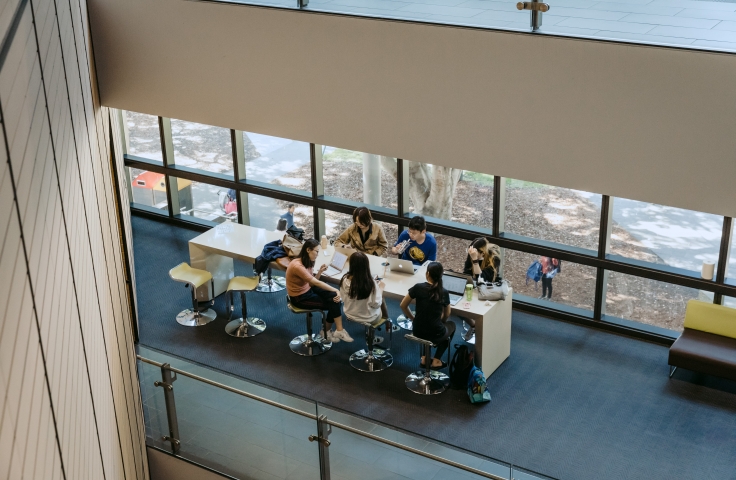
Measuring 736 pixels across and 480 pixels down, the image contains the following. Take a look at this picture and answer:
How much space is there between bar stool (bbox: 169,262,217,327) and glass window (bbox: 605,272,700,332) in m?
4.35

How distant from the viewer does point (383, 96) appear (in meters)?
6.91

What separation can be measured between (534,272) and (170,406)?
13.9ft

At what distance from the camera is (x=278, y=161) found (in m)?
10.1

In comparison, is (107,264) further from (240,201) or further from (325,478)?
(240,201)

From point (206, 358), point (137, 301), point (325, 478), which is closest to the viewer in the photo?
point (325, 478)

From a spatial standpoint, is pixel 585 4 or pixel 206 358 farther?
pixel 206 358

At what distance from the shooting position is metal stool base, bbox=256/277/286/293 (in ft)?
31.1

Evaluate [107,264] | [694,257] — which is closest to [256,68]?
[107,264]

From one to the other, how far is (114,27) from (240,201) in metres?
2.96

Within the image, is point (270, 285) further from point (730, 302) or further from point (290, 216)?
point (730, 302)

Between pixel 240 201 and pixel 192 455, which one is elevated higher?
pixel 240 201

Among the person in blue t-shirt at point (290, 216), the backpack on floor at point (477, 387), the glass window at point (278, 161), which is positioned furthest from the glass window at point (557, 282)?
the glass window at point (278, 161)

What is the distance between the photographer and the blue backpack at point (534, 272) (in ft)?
28.4

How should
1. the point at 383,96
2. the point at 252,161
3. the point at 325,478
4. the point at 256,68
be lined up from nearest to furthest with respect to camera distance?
1. the point at 325,478
2. the point at 383,96
3. the point at 256,68
4. the point at 252,161
